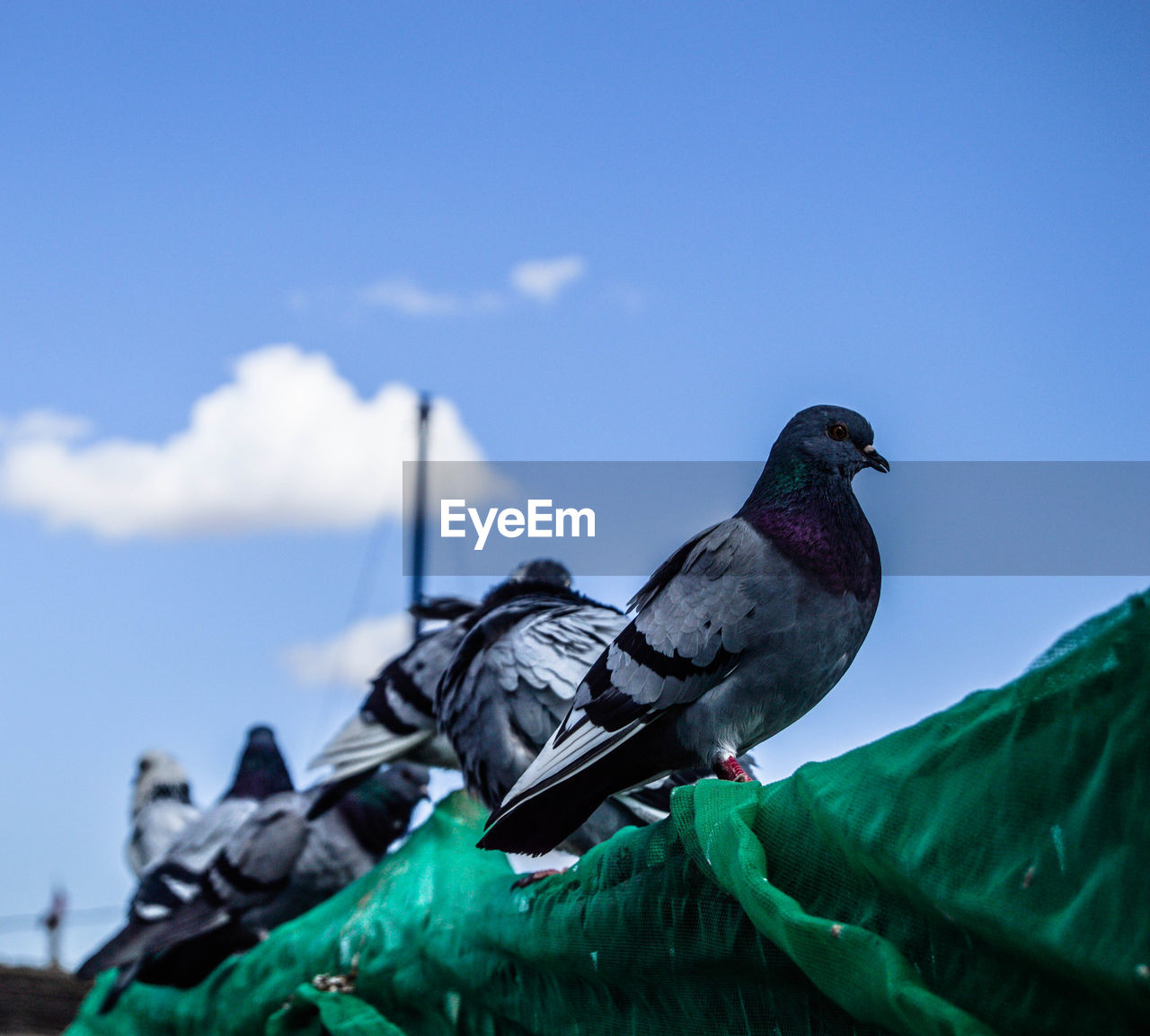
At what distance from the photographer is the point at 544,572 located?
3.93 m

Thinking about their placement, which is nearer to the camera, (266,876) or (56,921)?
(266,876)

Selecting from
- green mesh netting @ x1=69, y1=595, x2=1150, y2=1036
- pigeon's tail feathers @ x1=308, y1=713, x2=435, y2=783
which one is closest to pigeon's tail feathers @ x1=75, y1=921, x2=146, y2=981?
pigeon's tail feathers @ x1=308, y1=713, x2=435, y2=783

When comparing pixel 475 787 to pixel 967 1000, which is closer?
pixel 967 1000

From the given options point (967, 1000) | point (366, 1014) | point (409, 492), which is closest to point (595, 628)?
point (366, 1014)

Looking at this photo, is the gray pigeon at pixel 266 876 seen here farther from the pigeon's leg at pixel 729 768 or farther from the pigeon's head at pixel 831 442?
the pigeon's head at pixel 831 442

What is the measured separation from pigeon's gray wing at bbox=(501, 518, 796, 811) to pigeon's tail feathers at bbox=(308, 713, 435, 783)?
2.27m

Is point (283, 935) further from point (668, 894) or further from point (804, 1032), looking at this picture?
point (804, 1032)

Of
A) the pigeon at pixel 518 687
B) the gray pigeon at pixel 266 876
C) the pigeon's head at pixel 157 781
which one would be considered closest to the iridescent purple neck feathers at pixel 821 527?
the pigeon at pixel 518 687

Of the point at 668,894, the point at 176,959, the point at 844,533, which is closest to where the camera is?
the point at 668,894

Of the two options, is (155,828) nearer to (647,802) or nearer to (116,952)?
(116,952)

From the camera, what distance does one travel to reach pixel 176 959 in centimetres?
462

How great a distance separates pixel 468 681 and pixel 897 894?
7.48ft

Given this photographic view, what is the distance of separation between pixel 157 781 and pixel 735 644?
24.5 feet

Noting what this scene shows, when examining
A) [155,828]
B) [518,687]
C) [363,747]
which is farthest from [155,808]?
[518,687]
